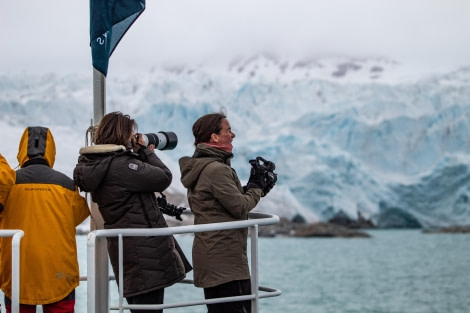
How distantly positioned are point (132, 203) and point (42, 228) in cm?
37

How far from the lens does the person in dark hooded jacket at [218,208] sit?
3438mm

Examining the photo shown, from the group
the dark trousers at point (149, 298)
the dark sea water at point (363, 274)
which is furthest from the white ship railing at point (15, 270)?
the dark sea water at point (363, 274)

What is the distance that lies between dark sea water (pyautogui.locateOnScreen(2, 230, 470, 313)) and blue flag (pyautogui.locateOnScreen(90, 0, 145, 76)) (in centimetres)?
2370

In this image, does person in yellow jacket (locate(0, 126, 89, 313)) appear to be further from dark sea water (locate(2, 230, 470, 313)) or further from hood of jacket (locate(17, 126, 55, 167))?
dark sea water (locate(2, 230, 470, 313))

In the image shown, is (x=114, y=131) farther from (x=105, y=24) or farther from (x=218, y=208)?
(x=105, y=24)

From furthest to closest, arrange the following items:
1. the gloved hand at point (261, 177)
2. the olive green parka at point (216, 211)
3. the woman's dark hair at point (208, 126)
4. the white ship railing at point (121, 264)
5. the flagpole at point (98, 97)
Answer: the flagpole at point (98, 97) < the gloved hand at point (261, 177) < the woman's dark hair at point (208, 126) < the olive green parka at point (216, 211) < the white ship railing at point (121, 264)

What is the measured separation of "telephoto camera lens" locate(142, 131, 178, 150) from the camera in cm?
370

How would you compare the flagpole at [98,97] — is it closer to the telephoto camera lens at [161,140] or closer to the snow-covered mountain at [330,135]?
the telephoto camera lens at [161,140]

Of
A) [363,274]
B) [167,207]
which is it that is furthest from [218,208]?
[363,274]

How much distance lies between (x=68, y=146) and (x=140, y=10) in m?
47.3

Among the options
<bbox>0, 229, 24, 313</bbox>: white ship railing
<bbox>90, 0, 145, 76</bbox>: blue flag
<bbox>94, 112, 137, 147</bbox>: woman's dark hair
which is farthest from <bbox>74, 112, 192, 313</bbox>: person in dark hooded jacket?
<bbox>90, 0, 145, 76</bbox>: blue flag

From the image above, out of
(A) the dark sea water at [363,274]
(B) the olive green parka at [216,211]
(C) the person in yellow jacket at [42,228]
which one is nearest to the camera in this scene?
(C) the person in yellow jacket at [42,228]

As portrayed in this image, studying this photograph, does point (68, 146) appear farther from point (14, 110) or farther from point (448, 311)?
point (448, 311)

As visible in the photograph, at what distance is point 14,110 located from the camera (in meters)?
56.7
